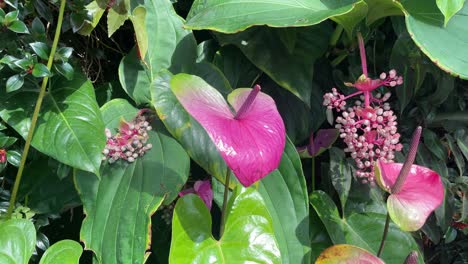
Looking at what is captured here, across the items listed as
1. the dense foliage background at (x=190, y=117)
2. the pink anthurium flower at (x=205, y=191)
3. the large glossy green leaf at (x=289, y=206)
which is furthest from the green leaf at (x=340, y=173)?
the pink anthurium flower at (x=205, y=191)

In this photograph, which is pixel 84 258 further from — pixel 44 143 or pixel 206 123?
pixel 206 123

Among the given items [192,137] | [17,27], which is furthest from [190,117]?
[17,27]

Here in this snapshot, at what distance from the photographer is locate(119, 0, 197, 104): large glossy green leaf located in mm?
817

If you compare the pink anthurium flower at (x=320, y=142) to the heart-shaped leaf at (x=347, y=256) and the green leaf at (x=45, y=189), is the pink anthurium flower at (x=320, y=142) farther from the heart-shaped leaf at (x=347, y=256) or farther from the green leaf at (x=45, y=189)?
the green leaf at (x=45, y=189)

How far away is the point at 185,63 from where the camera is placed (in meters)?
0.84

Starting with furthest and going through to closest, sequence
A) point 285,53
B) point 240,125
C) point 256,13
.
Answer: point 285,53 → point 256,13 → point 240,125

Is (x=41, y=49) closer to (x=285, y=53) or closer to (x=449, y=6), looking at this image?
(x=285, y=53)

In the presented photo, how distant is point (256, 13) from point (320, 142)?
0.95 feet

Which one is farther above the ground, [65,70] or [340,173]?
[65,70]

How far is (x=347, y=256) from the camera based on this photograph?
697 millimetres

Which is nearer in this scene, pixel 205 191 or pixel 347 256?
pixel 347 256

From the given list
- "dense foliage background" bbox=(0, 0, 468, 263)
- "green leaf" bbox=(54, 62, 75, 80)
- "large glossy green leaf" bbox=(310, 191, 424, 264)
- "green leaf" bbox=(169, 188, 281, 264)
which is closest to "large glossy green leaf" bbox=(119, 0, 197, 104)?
"dense foliage background" bbox=(0, 0, 468, 263)

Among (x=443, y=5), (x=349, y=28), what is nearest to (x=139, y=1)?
(x=349, y=28)

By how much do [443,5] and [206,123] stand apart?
343 mm
